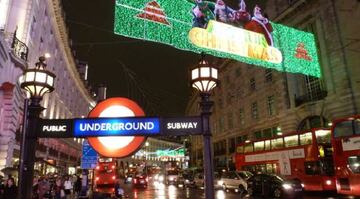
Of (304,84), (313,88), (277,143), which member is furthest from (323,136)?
(304,84)

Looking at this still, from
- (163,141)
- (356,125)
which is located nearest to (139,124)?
(356,125)

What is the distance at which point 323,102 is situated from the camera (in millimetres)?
32156

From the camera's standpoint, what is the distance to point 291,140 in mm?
25234

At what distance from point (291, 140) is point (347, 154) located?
20.1ft

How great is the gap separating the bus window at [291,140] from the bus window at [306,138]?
0.48 metres

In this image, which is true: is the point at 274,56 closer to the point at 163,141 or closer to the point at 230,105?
the point at 230,105

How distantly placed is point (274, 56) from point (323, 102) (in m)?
16.7

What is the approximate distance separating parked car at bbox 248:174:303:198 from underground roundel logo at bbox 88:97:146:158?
1935 cm

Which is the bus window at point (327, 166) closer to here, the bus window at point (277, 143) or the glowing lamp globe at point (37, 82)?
the bus window at point (277, 143)

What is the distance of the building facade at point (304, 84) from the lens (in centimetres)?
2998

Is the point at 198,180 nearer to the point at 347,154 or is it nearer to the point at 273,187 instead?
the point at 273,187

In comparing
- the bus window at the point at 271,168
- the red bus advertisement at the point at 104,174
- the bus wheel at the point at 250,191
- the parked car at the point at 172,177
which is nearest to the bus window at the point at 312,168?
the bus window at the point at 271,168

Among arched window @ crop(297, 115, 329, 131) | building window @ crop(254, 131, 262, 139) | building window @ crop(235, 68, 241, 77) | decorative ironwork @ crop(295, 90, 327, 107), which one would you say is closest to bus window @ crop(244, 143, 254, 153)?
arched window @ crop(297, 115, 329, 131)

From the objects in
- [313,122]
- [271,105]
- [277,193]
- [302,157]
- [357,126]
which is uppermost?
[271,105]
